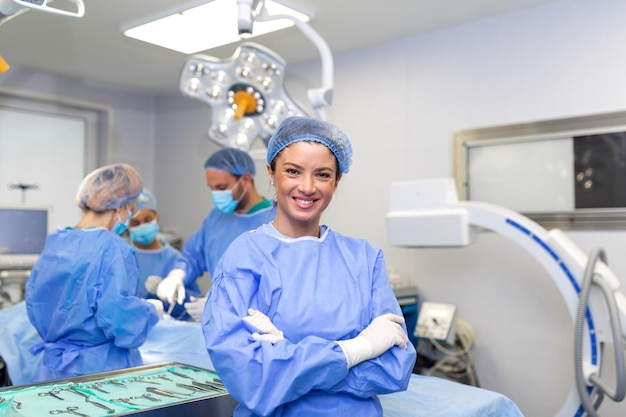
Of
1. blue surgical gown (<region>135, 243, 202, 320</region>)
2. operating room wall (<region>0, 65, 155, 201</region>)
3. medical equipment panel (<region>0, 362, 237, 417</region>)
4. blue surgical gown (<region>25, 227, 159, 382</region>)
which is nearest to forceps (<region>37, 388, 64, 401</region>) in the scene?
medical equipment panel (<region>0, 362, 237, 417</region>)

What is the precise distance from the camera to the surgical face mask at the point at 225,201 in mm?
2758

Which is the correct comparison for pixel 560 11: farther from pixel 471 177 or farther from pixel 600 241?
pixel 600 241

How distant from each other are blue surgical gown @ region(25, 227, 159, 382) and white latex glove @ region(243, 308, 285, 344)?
0.85 metres

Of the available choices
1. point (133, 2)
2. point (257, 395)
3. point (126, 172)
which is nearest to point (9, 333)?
point (126, 172)

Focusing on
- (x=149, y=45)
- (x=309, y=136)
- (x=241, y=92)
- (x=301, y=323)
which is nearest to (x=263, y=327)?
(x=301, y=323)

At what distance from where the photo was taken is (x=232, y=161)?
2756 mm

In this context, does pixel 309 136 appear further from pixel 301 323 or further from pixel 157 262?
pixel 157 262

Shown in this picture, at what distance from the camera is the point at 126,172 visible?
2.21 metres

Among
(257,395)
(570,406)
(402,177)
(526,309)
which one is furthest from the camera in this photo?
(402,177)

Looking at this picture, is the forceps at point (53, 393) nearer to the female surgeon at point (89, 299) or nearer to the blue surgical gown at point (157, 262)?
the female surgeon at point (89, 299)

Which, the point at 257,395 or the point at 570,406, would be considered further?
the point at 570,406

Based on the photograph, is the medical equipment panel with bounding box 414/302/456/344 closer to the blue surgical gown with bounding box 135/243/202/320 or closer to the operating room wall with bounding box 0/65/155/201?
the blue surgical gown with bounding box 135/243/202/320

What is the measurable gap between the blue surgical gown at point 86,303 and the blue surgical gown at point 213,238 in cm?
78

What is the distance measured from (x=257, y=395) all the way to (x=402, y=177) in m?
2.56
